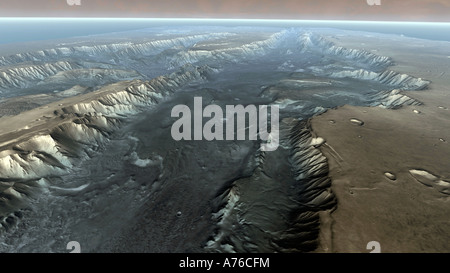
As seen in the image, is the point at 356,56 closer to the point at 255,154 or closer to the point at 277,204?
the point at 255,154

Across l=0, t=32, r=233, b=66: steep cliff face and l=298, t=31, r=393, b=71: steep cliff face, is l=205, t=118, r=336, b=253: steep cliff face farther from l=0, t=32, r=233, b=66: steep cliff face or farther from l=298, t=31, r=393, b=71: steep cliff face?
l=0, t=32, r=233, b=66: steep cliff face

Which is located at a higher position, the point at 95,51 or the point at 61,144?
the point at 95,51

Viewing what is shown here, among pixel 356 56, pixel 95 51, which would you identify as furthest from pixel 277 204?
pixel 95 51

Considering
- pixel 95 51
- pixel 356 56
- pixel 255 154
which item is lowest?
pixel 255 154

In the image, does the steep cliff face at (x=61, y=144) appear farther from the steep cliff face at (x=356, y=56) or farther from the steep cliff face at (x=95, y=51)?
the steep cliff face at (x=356, y=56)

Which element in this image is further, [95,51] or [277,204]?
[95,51]

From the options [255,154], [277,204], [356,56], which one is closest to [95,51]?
[255,154]

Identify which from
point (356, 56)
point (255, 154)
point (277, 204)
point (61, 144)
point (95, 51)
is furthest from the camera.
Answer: point (95, 51)

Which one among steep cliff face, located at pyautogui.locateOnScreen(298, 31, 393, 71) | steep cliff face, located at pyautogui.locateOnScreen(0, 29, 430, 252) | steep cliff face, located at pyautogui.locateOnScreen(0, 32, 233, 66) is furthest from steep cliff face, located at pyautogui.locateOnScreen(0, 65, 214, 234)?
steep cliff face, located at pyautogui.locateOnScreen(298, 31, 393, 71)

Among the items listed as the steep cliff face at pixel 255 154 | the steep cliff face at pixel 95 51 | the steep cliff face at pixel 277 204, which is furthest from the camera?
the steep cliff face at pixel 95 51

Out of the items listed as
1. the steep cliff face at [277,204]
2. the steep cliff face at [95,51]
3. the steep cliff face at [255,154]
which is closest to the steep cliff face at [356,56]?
the steep cliff face at [255,154]

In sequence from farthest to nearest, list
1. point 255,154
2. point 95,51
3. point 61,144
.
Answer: point 95,51, point 255,154, point 61,144
